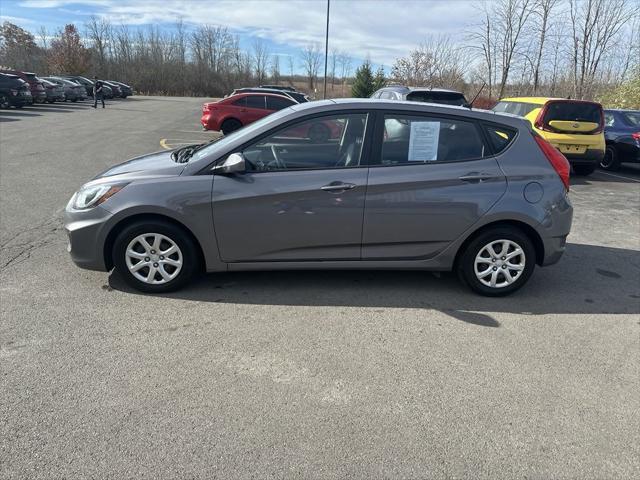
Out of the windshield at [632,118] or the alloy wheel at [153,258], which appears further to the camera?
the windshield at [632,118]

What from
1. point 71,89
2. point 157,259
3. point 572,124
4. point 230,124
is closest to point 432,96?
point 572,124

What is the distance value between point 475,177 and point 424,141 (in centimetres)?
56

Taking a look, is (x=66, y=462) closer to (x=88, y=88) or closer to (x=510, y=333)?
(x=510, y=333)

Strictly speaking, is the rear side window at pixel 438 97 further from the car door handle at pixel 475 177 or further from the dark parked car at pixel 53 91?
the dark parked car at pixel 53 91

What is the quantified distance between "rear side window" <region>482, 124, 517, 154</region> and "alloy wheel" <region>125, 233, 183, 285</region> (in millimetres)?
2964

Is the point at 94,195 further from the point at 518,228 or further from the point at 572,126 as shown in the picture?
the point at 572,126

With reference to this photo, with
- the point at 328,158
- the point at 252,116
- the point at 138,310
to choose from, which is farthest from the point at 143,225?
the point at 252,116

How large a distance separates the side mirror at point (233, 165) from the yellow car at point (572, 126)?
334 inches

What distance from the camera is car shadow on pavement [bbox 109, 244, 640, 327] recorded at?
4.14 m

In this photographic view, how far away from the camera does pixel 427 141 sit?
13.9ft

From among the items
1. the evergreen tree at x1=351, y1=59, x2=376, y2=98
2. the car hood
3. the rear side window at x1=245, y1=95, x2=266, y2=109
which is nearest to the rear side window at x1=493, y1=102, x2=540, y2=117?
the rear side window at x1=245, y1=95, x2=266, y2=109

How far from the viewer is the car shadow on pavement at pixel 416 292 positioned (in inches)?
163

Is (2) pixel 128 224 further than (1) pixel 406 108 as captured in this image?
No

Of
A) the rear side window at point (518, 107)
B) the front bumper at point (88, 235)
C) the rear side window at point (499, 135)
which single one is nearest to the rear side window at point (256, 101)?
the rear side window at point (518, 107)
